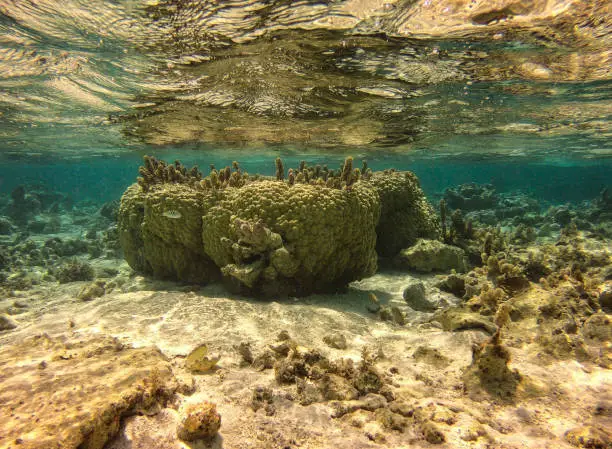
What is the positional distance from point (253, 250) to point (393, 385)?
4.03 metres

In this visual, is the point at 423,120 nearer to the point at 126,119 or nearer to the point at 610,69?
the point at 610,69

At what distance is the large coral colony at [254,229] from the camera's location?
673cm

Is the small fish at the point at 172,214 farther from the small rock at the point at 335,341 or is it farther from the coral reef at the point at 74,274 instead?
the coral reef at the point at 74,274

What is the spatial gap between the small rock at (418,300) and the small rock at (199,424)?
5535mm

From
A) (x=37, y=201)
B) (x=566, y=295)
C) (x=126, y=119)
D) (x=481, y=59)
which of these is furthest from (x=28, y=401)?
(x=37, y=201)

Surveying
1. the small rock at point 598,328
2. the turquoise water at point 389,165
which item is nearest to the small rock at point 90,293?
the small rock at point 598,328

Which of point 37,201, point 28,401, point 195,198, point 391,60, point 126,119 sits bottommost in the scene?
point 37,201

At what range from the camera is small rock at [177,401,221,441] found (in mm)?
2459

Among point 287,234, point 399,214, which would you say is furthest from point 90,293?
point 399,214

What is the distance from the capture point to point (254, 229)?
641 centimetres

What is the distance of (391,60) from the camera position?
9195mm

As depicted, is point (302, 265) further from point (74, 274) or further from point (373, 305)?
point (74, 274)

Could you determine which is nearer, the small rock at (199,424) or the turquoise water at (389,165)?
the small rock at (199,424)

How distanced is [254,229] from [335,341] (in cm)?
285
